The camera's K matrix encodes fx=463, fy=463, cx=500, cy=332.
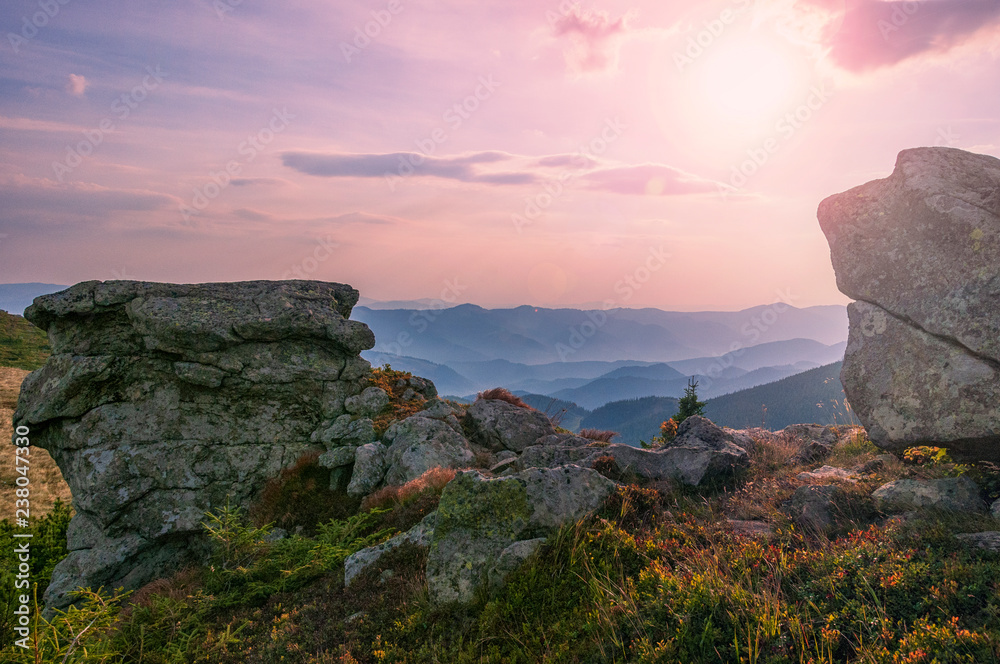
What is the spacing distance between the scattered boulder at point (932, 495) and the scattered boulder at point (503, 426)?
11.4 metres

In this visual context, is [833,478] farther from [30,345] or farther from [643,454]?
[30,345]

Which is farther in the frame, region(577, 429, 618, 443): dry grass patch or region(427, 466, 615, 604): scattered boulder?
region(577, 429, 618, 443): dry grass patch

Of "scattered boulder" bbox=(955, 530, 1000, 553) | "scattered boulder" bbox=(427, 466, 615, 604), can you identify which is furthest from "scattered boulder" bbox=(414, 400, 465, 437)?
"scattered boulder" bbox=(955, 530, 1000, 553)

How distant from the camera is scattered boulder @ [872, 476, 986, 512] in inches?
302

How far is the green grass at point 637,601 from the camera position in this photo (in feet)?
16.8

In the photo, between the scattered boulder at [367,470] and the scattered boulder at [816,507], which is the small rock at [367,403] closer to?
the scattered boulder at [367,470]

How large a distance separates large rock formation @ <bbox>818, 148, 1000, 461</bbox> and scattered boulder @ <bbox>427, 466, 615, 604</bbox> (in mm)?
6607

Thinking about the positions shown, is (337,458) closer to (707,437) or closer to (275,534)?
(275,534)

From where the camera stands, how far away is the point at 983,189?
999cm

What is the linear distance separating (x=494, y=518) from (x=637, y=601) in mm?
2765

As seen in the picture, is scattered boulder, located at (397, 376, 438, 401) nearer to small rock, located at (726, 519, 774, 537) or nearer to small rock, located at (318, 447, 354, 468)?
small rock, located at (318, 447, 354, 468)

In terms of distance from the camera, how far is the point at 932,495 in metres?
7.87

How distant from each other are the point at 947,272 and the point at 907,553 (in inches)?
258

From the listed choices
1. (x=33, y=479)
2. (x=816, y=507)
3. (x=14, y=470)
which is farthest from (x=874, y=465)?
(x=33, y=479)
